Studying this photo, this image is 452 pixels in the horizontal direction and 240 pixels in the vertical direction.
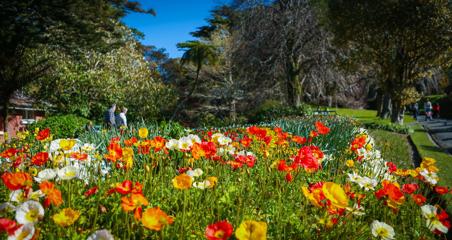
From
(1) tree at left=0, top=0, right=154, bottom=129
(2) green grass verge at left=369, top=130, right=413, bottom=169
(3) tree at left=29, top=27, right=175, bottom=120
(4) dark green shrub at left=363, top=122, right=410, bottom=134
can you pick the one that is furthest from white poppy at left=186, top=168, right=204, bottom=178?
(3) tree at left=29, top=27, right=175, bottom=120

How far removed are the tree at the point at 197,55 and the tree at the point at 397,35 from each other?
398 inches

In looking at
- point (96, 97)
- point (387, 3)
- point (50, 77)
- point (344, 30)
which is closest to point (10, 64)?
point (50, 77)

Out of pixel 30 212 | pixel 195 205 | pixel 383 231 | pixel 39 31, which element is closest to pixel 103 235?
pixel 30 212

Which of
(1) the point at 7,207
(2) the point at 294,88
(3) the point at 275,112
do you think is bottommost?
(3) the point at 275,112

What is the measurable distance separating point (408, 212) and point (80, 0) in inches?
639

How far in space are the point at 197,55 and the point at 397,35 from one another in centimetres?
1352

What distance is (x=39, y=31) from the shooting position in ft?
52.3

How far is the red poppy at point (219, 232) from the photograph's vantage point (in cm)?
142

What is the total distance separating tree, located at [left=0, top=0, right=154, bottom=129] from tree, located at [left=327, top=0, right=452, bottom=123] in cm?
1178

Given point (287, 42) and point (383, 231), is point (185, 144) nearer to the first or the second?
point (383, 231)

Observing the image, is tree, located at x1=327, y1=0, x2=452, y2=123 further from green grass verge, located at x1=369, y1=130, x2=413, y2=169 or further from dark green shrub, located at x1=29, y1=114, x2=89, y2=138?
dark green shrub, located at x1=29, y1=114, x2=89, y2=138

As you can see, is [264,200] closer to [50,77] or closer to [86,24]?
[86,24]

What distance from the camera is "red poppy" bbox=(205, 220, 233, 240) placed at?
4.65 ft

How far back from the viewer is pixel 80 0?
16.1 m
